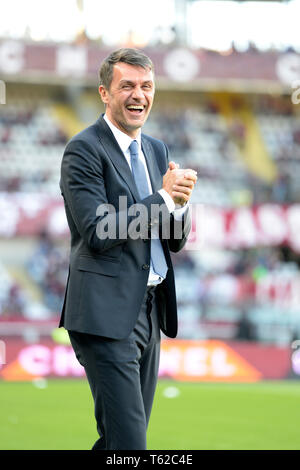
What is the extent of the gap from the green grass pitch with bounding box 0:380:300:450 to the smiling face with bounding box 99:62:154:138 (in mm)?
3851

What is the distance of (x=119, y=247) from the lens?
10.5ft

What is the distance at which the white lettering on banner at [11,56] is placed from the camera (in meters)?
19.7

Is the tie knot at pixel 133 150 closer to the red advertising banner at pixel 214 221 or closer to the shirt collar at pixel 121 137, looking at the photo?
the shirt collar at pixel 121 137

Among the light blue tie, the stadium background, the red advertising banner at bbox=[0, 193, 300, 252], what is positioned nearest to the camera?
the light blue tie

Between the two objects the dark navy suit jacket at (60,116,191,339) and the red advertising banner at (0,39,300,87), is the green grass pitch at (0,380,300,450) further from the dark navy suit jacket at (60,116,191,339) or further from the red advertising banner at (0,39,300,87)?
the red advertising banner at (0,39,300,87)

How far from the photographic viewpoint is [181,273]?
730 inches

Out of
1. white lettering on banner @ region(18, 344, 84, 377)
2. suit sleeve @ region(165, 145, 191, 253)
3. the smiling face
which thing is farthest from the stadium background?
the smiling face

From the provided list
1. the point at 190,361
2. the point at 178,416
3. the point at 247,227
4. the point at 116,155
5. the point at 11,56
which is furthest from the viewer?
the point at 11,56

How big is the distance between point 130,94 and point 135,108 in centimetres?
6

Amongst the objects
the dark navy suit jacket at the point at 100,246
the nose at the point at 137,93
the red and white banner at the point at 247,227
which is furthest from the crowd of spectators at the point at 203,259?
the nose at the point at 137,93

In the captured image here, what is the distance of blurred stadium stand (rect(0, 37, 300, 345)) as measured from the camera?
1631 cm

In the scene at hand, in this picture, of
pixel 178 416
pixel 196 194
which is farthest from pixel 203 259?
pixel 178 416

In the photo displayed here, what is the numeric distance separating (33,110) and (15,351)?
33.8 feet

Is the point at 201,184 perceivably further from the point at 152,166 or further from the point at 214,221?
the point at 152,166
